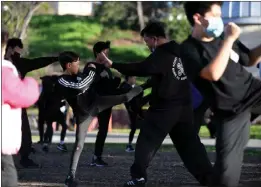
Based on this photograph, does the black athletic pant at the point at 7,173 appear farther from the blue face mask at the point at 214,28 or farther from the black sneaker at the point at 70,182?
the black sneaker at the point at 70,182

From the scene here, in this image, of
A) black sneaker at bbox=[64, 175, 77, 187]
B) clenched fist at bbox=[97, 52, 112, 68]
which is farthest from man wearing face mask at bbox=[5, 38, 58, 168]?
black sneaker at bbox=[64, 175, 77, 187]

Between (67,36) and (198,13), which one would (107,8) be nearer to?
(67,36)

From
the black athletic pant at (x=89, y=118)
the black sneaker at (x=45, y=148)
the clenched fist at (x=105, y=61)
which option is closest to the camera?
the clenched fist at (x=105, y=61)

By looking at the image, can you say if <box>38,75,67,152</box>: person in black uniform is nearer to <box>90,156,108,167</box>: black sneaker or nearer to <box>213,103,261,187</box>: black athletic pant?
<box>90,156,108,167</box>: black sneaker

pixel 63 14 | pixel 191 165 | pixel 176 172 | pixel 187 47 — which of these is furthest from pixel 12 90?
pixel 63 14

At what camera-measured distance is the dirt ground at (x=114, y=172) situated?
9.41m

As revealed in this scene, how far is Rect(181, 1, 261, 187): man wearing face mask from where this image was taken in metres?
5.90

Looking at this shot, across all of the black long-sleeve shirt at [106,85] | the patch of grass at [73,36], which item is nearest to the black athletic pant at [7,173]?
the black long-sleeve shirt at [106,85]

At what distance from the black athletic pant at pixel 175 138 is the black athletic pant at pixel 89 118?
0.79 metres

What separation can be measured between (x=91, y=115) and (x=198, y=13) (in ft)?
10.7

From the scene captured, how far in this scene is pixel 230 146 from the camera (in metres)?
5.90

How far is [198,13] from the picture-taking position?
6102 millimetres

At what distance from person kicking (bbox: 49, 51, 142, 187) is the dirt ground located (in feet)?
1.73

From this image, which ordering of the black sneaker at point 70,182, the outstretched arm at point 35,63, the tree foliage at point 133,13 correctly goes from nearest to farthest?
the black sneaker at point 70,182
the outstretched arm at point 35,63
the tree foliage at point 133,13
